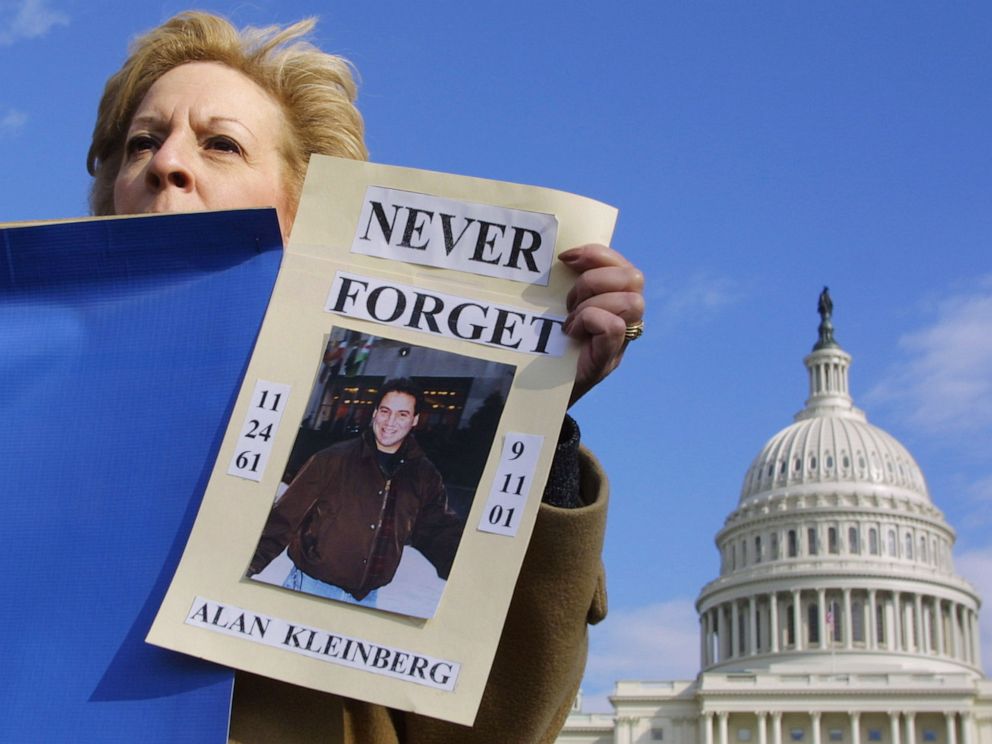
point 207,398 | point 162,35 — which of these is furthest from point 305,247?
point 162,35

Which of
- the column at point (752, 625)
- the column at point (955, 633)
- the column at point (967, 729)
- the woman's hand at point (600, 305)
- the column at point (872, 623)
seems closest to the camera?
the woman's hand at point (600, 305)

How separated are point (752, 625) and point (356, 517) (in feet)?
260

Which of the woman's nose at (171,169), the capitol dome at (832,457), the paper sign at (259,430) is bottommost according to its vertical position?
the paper sign at (259,430)

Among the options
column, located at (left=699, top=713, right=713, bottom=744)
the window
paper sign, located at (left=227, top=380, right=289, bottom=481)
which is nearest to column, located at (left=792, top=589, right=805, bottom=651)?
the window

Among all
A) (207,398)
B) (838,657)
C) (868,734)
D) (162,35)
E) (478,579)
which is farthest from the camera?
(838,657)

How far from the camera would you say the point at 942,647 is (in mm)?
Answer: 78250

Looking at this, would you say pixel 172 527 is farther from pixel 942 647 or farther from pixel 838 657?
pixel 942 647

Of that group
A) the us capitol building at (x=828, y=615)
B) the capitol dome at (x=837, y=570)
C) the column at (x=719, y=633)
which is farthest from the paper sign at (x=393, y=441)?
the column at (x=719, y=633)

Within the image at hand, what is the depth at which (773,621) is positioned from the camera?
256 feet

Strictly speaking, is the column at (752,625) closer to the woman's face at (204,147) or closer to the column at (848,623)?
the column at (848,623)

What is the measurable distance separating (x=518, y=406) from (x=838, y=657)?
7651cm

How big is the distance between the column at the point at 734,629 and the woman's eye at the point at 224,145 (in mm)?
80234

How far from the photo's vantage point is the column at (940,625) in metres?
78.1

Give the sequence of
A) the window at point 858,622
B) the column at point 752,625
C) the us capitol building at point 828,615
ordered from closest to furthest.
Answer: the us capitol building at point 828,615, the window at point 858,622, the column at point 752,625
